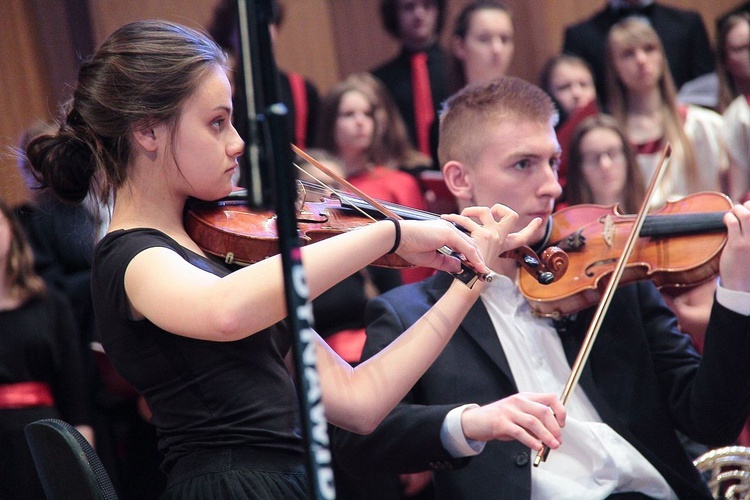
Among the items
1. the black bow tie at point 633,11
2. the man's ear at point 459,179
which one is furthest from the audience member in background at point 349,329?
the black bow tie at point 633,11

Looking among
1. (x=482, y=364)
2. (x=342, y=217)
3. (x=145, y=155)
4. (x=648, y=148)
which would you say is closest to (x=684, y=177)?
(x=648, y=148)

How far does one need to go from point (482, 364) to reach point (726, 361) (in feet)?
1.57

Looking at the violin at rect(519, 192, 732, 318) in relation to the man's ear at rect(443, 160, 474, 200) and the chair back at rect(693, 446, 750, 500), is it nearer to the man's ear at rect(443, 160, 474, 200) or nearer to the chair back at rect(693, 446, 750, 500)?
the man's ear at rect(443, 160, 474, 200)

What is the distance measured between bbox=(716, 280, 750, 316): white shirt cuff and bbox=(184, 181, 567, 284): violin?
349 mm

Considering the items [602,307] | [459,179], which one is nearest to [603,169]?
[459,179]

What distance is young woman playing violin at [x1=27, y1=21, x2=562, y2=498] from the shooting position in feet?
4.55

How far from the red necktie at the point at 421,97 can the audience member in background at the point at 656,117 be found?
74 cm

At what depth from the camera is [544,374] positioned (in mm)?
1901

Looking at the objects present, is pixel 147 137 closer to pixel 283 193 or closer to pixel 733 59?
pixel 283 193

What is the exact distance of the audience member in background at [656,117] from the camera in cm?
335

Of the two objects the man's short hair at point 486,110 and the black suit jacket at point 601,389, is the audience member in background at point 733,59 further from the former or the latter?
the black suit jacket at point 601,389

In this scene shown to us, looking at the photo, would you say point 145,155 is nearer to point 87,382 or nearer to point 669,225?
point 669,225

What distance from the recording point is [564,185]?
3.21 meters

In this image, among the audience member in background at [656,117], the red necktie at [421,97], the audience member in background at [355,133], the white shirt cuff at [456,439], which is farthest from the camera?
the red necktie at [421,97]
